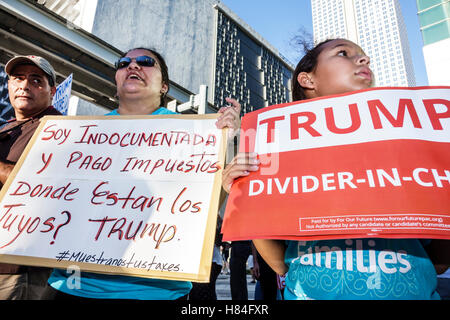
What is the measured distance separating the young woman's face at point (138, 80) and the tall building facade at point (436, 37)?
14.4 metres

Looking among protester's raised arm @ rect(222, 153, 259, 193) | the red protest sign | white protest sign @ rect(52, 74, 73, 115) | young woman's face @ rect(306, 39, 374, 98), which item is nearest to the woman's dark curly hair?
young woman's face @ rect(306, 39, 374, 98)

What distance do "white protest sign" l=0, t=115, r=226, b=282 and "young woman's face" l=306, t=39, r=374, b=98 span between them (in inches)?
20.7

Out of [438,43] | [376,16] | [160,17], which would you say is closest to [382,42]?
[376,16]

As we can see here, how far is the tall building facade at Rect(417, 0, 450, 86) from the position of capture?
11961 millimetres

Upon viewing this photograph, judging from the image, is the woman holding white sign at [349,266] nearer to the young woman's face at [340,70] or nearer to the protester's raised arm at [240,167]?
the protester's raised arm at [240,167]

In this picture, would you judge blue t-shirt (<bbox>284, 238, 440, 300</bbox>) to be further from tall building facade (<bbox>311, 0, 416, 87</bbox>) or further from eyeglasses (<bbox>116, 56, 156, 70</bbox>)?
tall building facade (<bbox>311, 0, 416, 87</bbox>)

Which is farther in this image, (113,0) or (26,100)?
(113,0)

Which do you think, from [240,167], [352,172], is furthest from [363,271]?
[240,167]

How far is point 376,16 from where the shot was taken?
205ft

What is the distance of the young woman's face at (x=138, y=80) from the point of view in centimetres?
143

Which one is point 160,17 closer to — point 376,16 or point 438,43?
point 438,43

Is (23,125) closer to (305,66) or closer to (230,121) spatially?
(230,121)

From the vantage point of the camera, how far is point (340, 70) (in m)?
1.17

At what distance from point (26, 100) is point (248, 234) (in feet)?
4.99
